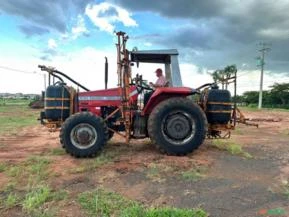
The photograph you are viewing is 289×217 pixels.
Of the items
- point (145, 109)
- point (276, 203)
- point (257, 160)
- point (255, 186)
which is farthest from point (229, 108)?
point (276, 203)

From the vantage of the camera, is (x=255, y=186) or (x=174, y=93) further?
(x=174, y=93)

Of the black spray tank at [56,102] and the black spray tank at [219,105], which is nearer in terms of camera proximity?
the black spray tank at [56,102]

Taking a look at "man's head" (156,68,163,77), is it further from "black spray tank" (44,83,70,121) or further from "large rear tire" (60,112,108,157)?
"black spray tank" (44,83,70,121)

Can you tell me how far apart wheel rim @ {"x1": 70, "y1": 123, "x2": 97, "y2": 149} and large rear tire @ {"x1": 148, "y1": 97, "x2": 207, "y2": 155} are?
1.22 meters

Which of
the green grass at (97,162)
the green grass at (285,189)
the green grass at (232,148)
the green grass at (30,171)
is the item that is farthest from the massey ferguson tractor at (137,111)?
the green grass at (285,189)

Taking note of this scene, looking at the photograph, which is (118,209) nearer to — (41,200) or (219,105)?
(41,200)

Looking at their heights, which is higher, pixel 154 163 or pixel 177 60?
pixel 177 60

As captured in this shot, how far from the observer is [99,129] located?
7695 millimetres

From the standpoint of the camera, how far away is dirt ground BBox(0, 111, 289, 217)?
4938 mm

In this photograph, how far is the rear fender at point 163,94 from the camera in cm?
785

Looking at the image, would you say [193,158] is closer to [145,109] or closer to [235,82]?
[145,109]

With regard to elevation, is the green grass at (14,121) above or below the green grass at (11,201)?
below

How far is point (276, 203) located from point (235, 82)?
397 cm

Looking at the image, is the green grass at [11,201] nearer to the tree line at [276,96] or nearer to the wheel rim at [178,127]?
Answer: the wheel rim at [178,127]
